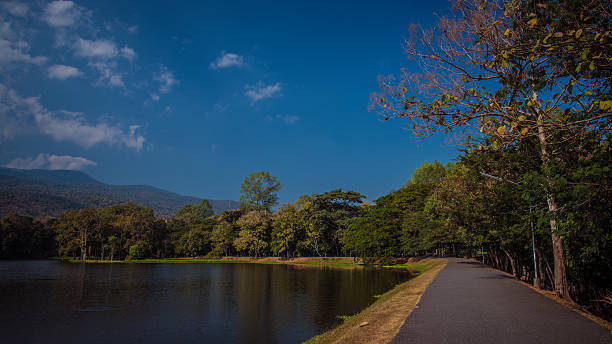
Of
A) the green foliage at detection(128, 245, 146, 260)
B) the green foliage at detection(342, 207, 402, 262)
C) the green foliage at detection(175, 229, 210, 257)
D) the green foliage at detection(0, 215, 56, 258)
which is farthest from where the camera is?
the green foliage at detection(175, 229, 210, 257)

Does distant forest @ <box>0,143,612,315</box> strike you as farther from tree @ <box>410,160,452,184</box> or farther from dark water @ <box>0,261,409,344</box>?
dark water @ <box>0,261,409,344</box>

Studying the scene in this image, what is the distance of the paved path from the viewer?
6902 mm

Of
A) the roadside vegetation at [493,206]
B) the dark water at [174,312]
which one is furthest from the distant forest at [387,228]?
the dark water at [174,312]

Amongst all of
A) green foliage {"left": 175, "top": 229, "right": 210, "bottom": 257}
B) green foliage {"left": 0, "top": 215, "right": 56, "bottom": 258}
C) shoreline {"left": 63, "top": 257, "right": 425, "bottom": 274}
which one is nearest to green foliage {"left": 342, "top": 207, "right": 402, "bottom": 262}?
shoreline {"left": 63, "top": 257, "right": 425, "bottom": 274}

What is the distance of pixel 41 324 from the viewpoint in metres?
14.7

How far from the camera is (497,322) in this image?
8297 millimetres

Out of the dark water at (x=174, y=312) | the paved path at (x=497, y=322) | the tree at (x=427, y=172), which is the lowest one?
the dark water at (x=174, y=312)

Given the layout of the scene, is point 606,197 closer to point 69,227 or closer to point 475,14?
point 475,14

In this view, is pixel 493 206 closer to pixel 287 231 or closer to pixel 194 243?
pixel 287 231

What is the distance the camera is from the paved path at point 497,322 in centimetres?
690

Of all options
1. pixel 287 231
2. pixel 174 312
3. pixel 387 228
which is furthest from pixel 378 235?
pixel 174 312

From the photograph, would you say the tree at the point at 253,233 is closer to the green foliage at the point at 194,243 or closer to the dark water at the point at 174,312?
the green foliage at the point at 194,243

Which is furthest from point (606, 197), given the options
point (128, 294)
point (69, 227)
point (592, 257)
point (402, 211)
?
point (69, 227)

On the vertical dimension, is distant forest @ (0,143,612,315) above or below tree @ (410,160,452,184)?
below
